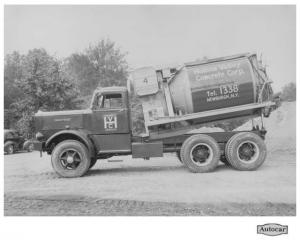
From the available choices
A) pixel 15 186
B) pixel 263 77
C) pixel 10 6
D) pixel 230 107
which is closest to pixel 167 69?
pixel 230 107

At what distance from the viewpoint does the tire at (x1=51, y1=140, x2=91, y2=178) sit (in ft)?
31.6

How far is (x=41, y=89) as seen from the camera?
1402 cm

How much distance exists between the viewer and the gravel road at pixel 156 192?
21.9 ft

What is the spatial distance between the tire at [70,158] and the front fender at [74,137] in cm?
15

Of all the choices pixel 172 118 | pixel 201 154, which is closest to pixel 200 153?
pixel 201 154

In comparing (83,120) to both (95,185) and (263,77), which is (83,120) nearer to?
(95,185)

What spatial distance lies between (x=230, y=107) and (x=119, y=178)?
3.62 metres

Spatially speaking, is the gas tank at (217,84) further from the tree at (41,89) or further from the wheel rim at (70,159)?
the tree at (41,89)

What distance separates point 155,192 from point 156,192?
23 mm

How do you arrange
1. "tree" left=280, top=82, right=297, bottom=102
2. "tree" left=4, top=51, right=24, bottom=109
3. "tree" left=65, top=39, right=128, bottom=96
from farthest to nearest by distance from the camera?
1. "tree" left=65, top=39, right=128, bottom=96
2. "tree" left=4, top=51, right=24, bottom=109
3. "tree" left=280, top=82, right=297, bottom=102

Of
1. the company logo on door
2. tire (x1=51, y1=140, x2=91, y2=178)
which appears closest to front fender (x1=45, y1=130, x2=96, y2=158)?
tire (x1=51, y1=140, x2=91, y2=178)

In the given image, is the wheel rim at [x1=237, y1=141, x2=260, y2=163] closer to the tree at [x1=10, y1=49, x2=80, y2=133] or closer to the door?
the door

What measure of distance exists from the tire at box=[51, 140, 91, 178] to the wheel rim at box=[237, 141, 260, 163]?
4.20 m

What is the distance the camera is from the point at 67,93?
554 inches
